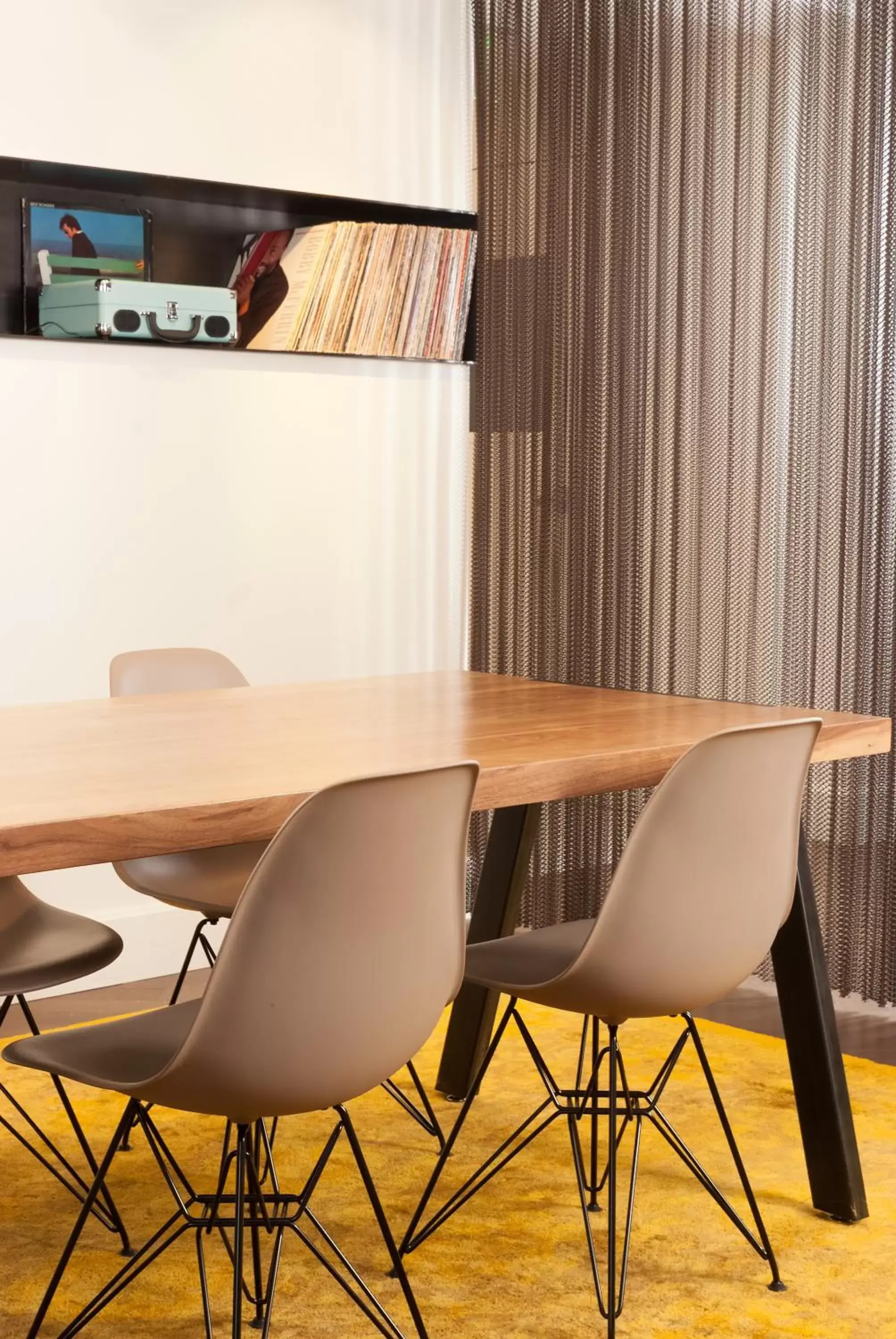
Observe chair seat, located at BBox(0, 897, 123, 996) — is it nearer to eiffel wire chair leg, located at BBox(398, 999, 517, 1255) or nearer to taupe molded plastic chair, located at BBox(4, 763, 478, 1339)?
taupe molded plastic chair, located at BBox(4, 763, 478, 1339)

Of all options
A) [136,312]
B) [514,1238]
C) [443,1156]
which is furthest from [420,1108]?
[136,312]

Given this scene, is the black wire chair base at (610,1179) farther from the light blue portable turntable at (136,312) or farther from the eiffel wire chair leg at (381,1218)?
the light blue portable turntable at (136,312)

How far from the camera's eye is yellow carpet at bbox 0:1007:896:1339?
236 cm

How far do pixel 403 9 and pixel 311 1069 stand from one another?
3.64m

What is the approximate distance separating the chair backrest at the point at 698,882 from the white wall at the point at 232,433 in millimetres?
2178

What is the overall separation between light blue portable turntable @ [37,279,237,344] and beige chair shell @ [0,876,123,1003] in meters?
1.66

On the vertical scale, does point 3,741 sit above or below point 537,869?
above

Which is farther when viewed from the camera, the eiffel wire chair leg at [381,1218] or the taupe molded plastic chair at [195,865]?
the taupe molded plastic chair at [195,865]

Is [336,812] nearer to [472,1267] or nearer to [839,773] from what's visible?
[472,1267]

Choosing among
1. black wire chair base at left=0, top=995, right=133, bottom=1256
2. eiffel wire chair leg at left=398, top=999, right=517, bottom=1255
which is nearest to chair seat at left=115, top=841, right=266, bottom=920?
black wire chair base at left=0, top=995, right=133, bottom=1256

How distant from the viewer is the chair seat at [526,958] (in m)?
2.41

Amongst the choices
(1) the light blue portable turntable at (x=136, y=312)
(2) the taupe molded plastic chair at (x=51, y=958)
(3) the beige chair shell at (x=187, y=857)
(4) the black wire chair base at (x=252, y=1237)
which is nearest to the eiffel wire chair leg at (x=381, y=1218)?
(4) the black wire chair base at (x=252, y=1237)

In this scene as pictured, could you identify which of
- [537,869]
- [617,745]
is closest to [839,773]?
[537,869]

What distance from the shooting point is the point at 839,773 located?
3908mm
